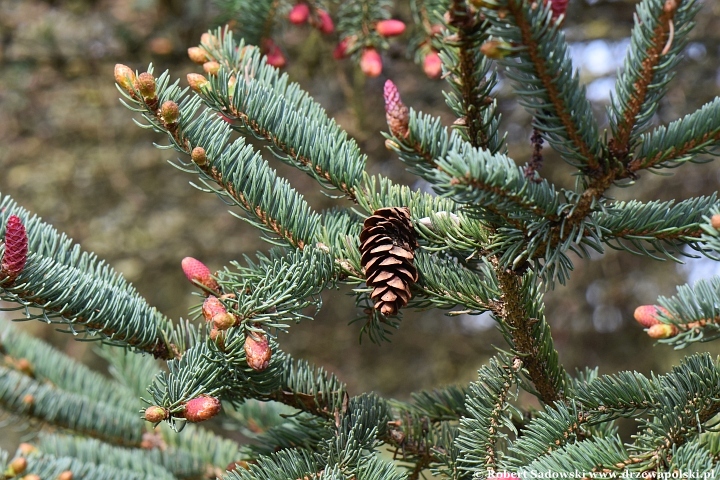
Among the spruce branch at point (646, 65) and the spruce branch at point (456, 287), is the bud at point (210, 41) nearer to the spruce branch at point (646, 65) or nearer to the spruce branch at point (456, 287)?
the spruce branch at point (456, 287)

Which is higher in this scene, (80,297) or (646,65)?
(646,65)

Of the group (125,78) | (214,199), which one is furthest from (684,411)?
(214,199)

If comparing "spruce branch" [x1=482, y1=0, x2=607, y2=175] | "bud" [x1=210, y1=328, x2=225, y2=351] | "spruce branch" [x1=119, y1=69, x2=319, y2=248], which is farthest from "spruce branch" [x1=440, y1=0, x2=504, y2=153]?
"bud" [x1=210, y1=328, x2=225, y2=351]

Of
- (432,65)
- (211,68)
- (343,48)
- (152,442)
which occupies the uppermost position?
(343,48)

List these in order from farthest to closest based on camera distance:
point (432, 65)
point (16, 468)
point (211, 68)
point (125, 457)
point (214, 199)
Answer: point (214, 199) → point (432, 65) → point (125, 457) → point (16, 468) → point (211, 68)

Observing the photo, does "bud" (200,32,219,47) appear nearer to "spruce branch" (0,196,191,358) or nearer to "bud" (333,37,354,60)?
"spruce branch" (0,196,191,358)

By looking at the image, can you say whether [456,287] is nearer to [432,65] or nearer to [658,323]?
[658,323]

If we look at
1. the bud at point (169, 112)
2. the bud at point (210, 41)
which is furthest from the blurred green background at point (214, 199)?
the bud at point (169, 112)
